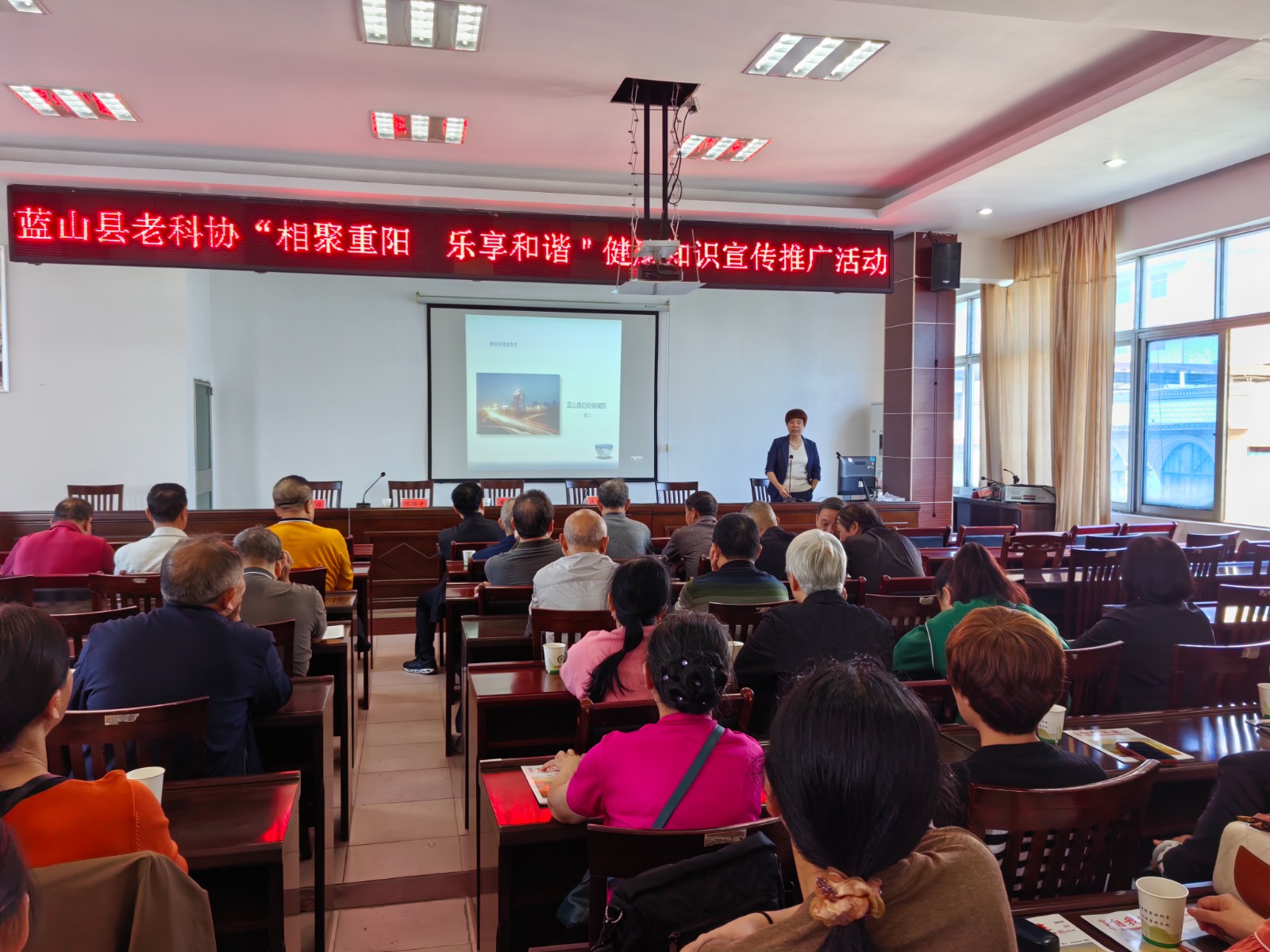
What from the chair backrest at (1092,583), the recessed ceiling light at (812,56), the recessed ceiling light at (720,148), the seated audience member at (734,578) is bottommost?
the chair backrest at (1092,583)

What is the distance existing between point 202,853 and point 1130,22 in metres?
4.20

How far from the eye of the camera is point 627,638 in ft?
7.37

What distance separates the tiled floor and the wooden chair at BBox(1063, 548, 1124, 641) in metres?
3.09

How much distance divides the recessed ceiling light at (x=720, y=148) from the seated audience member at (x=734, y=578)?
3203mm

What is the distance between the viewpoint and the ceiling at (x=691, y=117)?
3887mm

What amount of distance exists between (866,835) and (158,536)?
3.83 metres

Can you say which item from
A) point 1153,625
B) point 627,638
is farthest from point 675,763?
point 1153,625

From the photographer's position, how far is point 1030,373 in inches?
321

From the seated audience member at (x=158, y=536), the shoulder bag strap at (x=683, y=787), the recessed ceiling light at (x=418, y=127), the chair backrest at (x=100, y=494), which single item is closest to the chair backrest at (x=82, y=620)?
the seated audience member at (x=158, y=536)

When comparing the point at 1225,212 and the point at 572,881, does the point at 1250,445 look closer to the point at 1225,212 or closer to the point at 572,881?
the point at 1225,212

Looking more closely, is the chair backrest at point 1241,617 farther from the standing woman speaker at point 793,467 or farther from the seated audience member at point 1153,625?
the standing woman speaker at point 793,467

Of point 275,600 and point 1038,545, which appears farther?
point 1038,545

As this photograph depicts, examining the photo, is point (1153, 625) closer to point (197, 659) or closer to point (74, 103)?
point (197, 659)

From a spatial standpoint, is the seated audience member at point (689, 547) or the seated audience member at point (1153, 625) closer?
the seated audience member at point (1153, 625)
